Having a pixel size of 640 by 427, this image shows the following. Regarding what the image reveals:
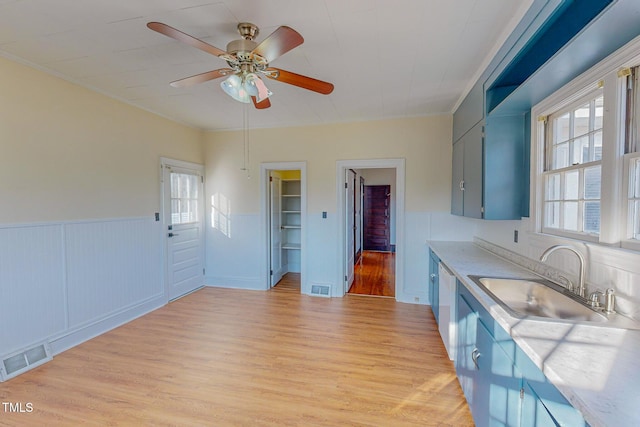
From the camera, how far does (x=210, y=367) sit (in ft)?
7.97

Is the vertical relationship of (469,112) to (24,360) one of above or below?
above

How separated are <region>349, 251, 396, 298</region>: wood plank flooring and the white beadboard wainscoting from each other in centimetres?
298

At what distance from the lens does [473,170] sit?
2779 mm

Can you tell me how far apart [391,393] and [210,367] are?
1513 millimetres

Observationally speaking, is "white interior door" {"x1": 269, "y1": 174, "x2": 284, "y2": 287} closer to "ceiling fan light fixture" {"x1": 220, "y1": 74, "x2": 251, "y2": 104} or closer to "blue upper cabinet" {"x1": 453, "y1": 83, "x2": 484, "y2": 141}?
"ceiling fan light fixture" {"x1": 220, "y1": 74, "x2": 251, "y2": 104}

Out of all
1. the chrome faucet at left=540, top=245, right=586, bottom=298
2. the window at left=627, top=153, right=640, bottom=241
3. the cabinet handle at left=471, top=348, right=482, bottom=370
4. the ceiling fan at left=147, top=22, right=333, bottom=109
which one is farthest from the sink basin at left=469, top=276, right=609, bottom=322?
the ceiling fan at left=147, top=22, right=333, bottom=109

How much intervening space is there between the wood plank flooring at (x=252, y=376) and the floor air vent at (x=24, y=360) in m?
0.07

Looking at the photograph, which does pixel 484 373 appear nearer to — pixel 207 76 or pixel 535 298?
pixel 535 298

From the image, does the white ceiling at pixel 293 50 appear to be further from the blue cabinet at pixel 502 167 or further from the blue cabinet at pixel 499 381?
the blue cabinet at pixel 499 381

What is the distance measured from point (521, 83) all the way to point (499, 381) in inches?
80.4

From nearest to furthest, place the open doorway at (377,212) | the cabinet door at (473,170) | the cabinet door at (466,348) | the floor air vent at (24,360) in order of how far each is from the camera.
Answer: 1. the cabinet door at (466,348)
2. the floor air vent at (24,360)
3. the cabinet door at (473,170)
4. the open doorway at (377,212)

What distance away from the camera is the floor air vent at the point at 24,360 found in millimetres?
2256

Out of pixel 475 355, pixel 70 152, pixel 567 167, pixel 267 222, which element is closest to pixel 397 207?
pixel 267 222

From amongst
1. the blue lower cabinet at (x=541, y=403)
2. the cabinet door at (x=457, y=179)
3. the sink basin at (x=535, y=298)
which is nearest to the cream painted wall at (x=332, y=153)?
the cabinet door at (x=457, y=179)
